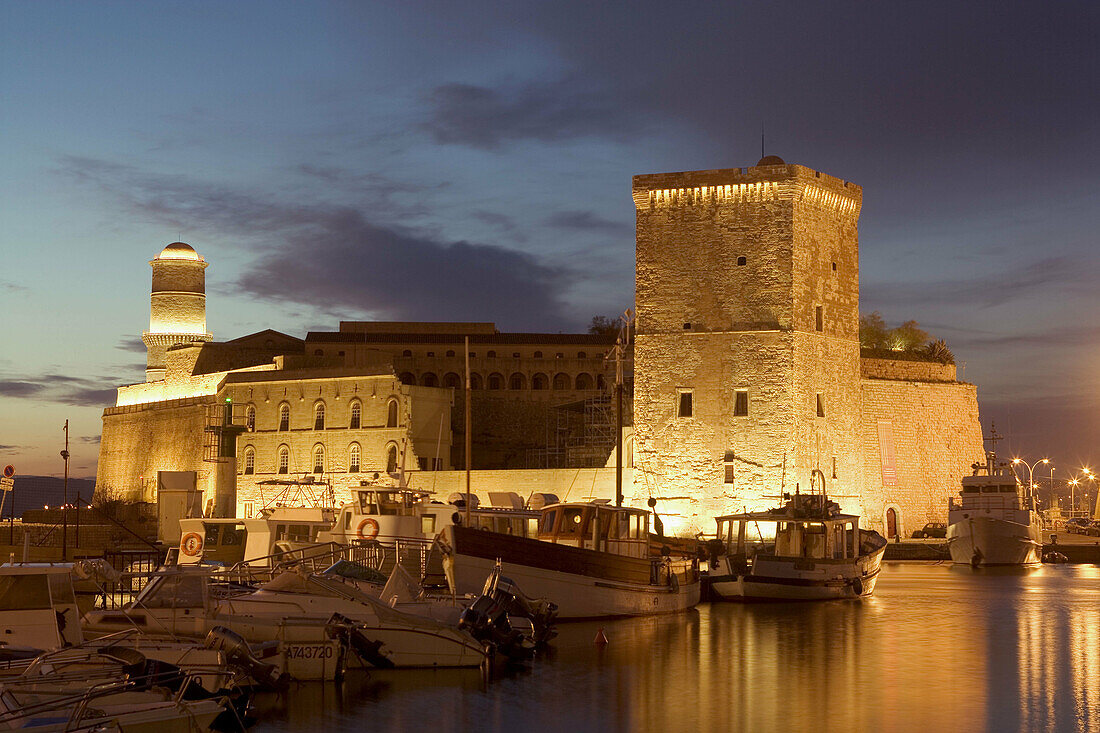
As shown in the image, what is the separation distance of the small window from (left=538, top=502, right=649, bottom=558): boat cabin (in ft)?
40.0

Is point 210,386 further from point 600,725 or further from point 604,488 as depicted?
point 600,725

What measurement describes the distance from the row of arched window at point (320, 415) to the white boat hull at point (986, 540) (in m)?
19.1

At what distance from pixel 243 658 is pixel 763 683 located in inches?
267

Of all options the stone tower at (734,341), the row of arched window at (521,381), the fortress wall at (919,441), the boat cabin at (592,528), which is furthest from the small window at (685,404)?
the row of arched window at (521,381)

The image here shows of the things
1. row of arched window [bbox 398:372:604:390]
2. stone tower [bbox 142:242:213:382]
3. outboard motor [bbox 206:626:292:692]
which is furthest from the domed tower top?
→ outboard motor [bbox 206:626:292:692]

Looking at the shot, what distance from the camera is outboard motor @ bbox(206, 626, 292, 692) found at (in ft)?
47.7

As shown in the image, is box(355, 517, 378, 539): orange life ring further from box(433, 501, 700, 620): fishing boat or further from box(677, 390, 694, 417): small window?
box(677, 390, 694, 417): small window

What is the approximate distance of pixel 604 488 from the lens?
39062 mm

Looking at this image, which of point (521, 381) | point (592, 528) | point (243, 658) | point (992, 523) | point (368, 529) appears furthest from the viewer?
point (521, 381)

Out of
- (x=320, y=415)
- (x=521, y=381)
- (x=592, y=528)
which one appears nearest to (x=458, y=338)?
(x=521, y=381)

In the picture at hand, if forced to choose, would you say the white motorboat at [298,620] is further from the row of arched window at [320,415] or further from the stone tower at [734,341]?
the row of arched window at [320,415]

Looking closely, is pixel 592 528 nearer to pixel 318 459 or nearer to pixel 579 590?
pixel 579 590

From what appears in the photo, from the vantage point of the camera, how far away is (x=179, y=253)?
Answer: 2628 inches

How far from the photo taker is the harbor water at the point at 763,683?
14.3m
